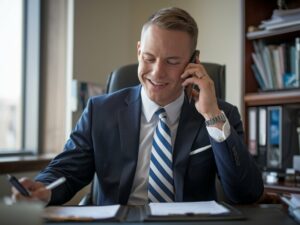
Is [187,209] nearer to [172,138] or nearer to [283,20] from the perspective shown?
[172,138]

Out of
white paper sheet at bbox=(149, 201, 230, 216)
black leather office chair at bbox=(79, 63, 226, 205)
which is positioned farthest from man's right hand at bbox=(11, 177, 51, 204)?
black leather office chair at bbox=(79, 63, 226, 205)

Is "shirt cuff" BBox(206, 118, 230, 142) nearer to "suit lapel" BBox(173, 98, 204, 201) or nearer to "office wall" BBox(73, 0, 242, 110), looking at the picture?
"suit lapel" BBox(173, 98, 204, 201)

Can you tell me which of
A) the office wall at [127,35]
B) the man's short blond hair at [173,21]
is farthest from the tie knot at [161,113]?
the office wall at [127,35]

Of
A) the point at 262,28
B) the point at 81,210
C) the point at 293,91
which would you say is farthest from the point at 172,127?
the point at 262,28

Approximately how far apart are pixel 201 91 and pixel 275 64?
91cm

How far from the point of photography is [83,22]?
2.36m

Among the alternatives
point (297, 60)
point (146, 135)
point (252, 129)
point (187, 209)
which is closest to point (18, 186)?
point (187, 209)

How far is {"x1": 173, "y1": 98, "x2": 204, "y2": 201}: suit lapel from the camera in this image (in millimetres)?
1186

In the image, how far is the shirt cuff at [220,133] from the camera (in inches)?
44.4

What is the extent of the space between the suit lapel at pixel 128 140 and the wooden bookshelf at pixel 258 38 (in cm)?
82

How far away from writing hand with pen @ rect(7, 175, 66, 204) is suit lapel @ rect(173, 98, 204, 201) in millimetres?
389

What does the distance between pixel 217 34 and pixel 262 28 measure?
472mm

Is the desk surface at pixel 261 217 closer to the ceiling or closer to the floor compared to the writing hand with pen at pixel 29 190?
closer to the floor

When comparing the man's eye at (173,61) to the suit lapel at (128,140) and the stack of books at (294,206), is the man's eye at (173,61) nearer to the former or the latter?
the suit lapel at (128,140)
